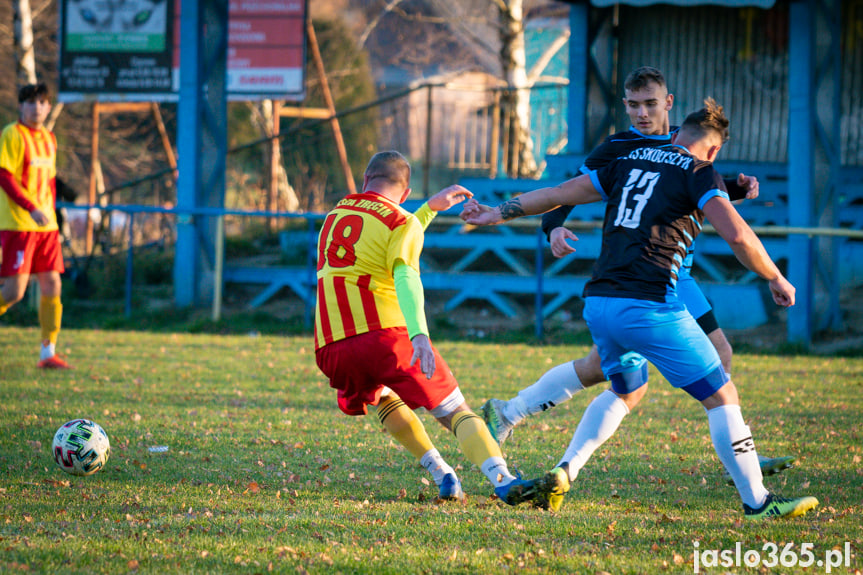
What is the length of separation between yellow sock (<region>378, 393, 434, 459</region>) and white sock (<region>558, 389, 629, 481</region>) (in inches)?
29.6

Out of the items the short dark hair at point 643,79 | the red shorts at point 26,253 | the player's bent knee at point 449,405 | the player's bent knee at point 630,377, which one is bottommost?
the player's bent knee at point 449,405

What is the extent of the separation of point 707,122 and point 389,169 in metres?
1.58

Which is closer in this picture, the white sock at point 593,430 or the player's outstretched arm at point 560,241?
the white sock at point 593,430

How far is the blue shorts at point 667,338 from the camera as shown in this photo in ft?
13.8

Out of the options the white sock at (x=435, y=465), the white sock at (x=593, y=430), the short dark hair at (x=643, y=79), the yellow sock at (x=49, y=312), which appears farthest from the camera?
the yellow sock at (x=49, y=312)

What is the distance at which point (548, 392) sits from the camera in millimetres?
5176

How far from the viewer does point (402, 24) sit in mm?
35281

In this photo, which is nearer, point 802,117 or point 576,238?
point 576,238

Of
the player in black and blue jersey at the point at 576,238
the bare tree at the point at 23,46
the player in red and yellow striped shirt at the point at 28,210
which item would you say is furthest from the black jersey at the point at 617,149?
the bare tree at the point at 23,46

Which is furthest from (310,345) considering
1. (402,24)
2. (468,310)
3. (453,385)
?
(402,24)

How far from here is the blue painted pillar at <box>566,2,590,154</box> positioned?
1662cm

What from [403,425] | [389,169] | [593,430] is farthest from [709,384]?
[389,169]

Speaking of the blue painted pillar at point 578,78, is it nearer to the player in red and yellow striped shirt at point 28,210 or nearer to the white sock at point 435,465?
the player in red and yellow striped shirt at point 28,210

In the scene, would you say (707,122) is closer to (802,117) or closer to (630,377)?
(630,377)
